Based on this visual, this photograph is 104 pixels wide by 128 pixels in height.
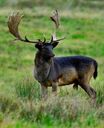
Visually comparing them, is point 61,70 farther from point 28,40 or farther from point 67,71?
point 28,40

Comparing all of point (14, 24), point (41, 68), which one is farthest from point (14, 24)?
point (41, 68)

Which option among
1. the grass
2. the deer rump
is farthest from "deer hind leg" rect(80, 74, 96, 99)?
the grass

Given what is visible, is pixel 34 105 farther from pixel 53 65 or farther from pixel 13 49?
pixel 13 49

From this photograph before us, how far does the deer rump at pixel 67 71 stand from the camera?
12938 millimetres

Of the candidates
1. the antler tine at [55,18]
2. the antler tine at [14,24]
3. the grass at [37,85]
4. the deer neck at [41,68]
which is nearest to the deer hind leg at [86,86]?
the grass at [37,85]

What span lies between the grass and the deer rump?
0.85 feet

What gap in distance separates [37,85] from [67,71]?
0.92 meters

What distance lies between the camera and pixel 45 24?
3644 cm

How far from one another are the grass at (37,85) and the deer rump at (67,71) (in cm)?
26

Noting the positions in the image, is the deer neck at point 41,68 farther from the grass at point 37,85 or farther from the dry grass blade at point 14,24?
the dry grass blade at point 14,24

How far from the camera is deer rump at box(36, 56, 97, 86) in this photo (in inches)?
509

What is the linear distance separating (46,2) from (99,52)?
27463 mm

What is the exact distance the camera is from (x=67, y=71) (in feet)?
43.2

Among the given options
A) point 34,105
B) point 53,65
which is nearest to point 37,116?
point 34,105
